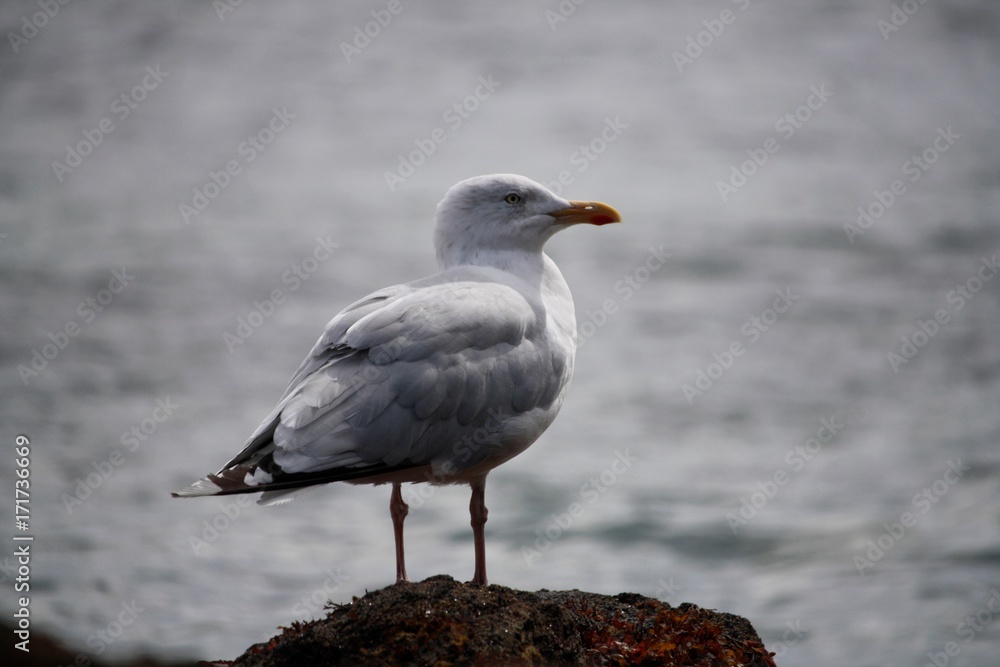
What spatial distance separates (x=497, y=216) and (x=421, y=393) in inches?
70.0

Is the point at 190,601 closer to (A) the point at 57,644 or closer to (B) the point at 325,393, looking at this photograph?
(A) the point at 57,644

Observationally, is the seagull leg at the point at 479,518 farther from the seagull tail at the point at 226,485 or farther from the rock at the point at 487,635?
the seagull tail at the point at 226,485

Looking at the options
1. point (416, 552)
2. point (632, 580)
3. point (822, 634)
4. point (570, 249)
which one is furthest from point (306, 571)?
point (570, 249)

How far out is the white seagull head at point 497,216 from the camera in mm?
7766

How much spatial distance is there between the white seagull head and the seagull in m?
0.21

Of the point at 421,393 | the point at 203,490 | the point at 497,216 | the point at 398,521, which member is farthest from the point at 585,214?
the point at 203,490

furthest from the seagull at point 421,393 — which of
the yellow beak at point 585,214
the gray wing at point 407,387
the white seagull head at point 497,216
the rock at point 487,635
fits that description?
the rock at point 487,635

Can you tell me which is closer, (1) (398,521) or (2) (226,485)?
(2) (226,485)

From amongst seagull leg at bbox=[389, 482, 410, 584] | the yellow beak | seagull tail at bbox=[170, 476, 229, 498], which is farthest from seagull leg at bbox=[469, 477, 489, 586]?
the yellow beak

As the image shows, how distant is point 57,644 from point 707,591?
7.17m

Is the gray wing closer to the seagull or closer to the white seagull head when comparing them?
the seagull

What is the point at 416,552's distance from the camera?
13.0 meters

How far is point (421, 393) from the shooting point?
6.52 meters

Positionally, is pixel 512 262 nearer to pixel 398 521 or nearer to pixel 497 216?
pixel 497 216
